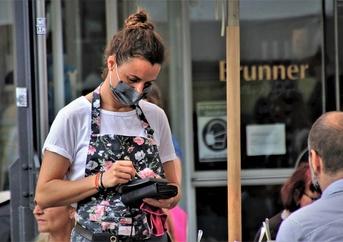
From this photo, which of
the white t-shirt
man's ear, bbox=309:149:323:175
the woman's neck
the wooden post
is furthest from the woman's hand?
man's ear, bbox=309:149:323:175

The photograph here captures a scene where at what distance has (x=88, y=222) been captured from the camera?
2564 mm

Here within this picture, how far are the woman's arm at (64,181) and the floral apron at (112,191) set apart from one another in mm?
52

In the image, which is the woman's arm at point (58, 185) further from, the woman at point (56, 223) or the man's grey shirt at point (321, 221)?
the man's grey shirt at point (321, 221)

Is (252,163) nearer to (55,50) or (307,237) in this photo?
(55,50)

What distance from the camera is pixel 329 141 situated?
219 centimetres

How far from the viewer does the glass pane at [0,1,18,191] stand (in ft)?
18.9

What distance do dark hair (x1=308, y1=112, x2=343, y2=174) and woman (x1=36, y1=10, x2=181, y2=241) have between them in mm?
666

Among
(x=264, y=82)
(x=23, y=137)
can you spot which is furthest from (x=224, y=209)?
(x=23, y=137)

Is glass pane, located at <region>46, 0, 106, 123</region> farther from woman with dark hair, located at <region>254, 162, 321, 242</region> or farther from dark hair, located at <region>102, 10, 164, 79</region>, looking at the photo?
dark hair, located at <region>102, 10, 164, 79</region>

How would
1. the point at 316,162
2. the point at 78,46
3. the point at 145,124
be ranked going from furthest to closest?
1. the point at 78,46
2. the point at 145,124
3. the point at 316,162

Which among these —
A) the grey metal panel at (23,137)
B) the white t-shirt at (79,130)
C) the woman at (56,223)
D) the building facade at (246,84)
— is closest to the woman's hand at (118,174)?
the white t-shirt at (79,130)

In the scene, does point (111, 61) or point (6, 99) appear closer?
point (111, 61)

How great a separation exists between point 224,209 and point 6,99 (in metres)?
2.06

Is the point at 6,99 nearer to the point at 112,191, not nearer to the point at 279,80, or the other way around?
the point at 279,80
